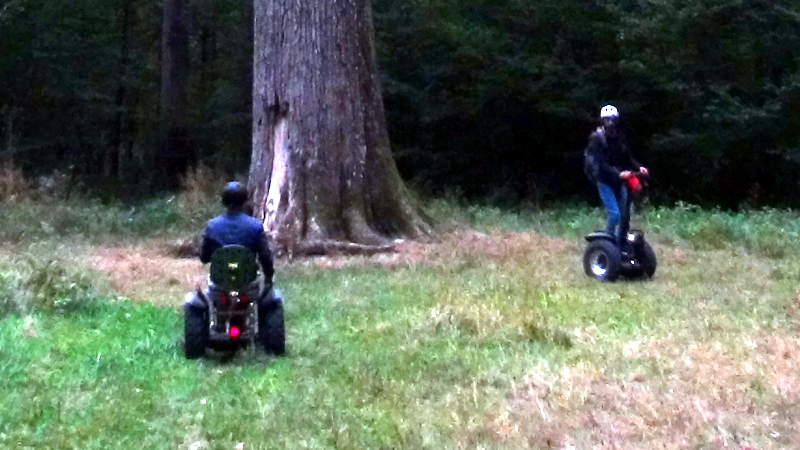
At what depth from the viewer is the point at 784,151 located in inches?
811

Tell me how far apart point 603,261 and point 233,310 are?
4.86 metres

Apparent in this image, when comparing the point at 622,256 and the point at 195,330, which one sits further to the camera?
the point at 622,256

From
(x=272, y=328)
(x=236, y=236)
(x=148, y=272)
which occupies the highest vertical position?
(x=236, y=236)

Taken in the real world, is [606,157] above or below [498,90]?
above

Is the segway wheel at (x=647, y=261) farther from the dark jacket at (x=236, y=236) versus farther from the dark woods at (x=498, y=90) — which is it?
the dark woods at (x=498, y=90)

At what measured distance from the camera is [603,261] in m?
11.0

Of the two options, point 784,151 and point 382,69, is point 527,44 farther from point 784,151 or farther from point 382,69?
point 784,151

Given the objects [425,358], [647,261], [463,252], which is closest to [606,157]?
[647,261]

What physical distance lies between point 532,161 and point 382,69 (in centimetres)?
377

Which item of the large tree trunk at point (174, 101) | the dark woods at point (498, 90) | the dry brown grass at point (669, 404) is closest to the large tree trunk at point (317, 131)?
the dry brown grass at point (669, 404)

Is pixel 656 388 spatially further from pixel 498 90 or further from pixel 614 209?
pixel 498 90

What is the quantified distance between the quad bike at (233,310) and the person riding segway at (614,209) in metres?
4.42

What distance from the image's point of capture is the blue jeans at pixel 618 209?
10945mm

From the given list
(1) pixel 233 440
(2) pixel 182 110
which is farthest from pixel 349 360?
(2) pixel 182 110
